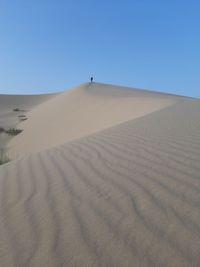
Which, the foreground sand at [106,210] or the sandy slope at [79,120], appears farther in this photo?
the sandy slope at [79,120]

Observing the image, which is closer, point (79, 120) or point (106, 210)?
point (106, 210)

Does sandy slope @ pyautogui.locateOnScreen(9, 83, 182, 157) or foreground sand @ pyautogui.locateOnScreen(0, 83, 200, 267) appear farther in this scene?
sandy slope @ pyautogui.locateOnScreen(9, 83, 182, 157)

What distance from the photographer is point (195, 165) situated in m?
3.16

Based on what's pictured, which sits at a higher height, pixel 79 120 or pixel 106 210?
pixel 106 210

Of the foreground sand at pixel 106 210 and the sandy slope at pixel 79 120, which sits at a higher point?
the foreground sand at pixel 106 210

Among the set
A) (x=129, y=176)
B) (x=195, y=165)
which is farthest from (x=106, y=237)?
(x=195, y=165)

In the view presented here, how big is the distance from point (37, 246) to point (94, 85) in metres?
27.0

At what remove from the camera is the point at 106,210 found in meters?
2.32

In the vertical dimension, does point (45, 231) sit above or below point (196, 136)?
below

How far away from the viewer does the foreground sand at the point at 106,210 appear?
5.80 feet

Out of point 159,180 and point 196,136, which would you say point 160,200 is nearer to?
point 159,180

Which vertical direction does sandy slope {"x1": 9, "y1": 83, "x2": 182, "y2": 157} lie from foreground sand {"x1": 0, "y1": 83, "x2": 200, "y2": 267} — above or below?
below

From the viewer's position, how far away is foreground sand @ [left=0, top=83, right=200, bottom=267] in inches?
69.6

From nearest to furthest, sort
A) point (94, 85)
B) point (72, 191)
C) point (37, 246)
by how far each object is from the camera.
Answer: point (37, 246), point (72, 191), point (94, 85)
